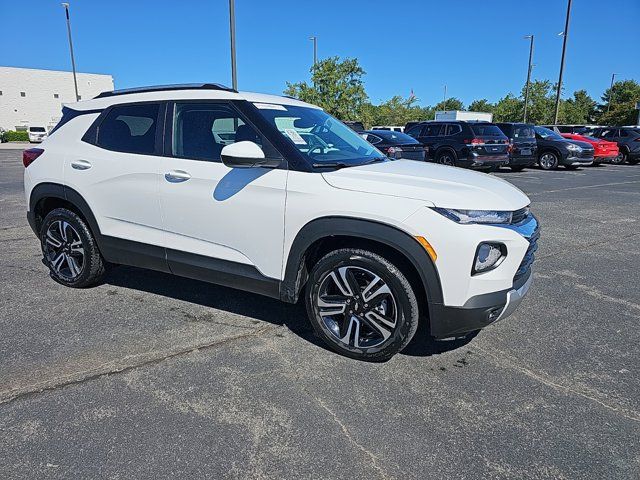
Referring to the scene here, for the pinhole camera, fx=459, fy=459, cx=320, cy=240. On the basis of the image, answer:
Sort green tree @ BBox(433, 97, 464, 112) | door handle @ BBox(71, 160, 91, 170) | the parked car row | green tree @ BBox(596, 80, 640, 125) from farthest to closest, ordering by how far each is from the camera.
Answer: green tree @ BBox(433, 97, 464, 112)
green tree @ BBox(596, 80, 640, 125)
the parked car row
door handle @ BBox(71, 160, 91, 170)

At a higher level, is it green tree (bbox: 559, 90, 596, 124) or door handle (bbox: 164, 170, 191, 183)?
green tree (bbox: 559, 90, 596, 124)

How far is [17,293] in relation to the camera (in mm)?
4273

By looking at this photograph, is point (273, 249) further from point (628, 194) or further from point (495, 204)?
point (628, 194)

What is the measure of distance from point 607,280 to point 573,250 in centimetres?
124

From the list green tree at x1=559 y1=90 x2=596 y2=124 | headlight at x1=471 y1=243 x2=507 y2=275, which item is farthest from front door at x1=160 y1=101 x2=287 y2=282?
green tree at x1=559 y1=90 x2=596 y2=124

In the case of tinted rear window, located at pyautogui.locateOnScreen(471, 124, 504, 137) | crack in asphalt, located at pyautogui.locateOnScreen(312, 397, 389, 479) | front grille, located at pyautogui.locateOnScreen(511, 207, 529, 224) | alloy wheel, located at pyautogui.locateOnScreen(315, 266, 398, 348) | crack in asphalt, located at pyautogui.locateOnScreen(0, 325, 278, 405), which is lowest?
crack in asphalt, located at pyautogui.locateOnScreen(312, 397, 389, 479)

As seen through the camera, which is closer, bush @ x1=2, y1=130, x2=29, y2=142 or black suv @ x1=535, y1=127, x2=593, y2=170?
black suv @ x1=535, y1=127, x2=593, y2=170

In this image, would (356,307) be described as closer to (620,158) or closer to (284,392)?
(284,392)

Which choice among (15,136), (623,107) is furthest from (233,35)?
(623,107)

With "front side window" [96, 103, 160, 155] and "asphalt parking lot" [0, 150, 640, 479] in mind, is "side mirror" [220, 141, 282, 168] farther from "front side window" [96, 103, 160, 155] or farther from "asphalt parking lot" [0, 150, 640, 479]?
"asphalt parking lot" [0, 150, 640, 479]

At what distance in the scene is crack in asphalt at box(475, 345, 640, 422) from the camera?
2643 mm

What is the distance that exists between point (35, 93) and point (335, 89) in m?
44.0

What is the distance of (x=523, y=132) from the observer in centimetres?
1711

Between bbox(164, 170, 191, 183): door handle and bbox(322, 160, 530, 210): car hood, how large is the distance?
1120 millimetres
